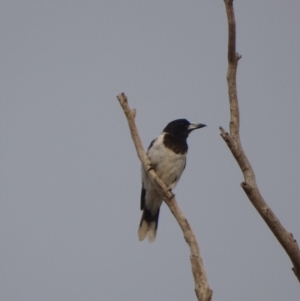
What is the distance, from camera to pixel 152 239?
8.22 m

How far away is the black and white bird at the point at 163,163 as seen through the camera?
7.90 m

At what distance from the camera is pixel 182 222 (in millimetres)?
5613

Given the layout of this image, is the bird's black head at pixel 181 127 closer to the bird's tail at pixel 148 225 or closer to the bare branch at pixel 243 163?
the bird's tail at pixel 148 225

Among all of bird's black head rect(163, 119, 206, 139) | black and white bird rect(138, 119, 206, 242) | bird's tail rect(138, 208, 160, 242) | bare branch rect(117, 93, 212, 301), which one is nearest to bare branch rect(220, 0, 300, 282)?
bare branch rect(117, 93, 212, 301)

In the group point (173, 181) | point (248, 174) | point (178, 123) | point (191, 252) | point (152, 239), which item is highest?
point (178, 123)

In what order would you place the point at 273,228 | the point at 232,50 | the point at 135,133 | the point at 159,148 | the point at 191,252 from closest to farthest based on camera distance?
1. the point at 273,228
2. the point at 191,252
3. the point at 232,50
4. the point at 135,133
5. the point at 159,148

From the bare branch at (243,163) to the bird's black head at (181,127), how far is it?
9.16ft

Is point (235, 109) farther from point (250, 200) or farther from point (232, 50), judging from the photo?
point (250, 200)

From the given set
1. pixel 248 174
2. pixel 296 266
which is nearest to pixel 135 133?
pixel 248 174

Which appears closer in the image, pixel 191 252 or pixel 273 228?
pixel 273 228

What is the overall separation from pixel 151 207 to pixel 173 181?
516 mm

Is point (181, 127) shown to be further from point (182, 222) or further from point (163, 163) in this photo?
point (182, 222)

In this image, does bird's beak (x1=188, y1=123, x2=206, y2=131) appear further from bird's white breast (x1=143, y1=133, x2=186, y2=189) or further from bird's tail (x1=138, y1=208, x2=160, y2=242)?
bird's tail (x1=138, y1=208, x2=160, y2=242)

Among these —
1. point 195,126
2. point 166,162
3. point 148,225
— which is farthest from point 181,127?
point 148,225
